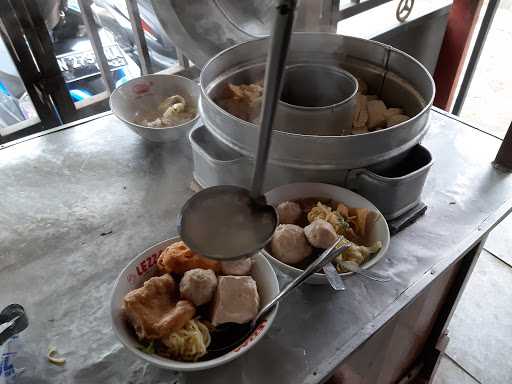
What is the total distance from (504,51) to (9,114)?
505cm

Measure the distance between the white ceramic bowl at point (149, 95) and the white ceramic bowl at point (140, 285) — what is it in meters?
0.68

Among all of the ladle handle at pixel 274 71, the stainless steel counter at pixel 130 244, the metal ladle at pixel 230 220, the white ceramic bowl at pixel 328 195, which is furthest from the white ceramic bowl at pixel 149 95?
the ladle handle at pixel 274 71

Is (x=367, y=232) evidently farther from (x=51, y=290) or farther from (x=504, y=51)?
(x=504, y=51)

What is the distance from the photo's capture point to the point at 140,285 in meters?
1.07

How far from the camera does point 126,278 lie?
1044 mm

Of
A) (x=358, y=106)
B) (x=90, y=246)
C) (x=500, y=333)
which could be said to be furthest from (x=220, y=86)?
(x=500, y=333)

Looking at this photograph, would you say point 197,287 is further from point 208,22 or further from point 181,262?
point 208,22

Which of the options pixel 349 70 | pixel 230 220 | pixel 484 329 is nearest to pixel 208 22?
pixel 349 70

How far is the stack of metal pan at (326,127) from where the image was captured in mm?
1198

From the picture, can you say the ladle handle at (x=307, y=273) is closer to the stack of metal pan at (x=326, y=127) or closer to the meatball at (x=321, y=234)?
the meatball at (x=321, y=234)

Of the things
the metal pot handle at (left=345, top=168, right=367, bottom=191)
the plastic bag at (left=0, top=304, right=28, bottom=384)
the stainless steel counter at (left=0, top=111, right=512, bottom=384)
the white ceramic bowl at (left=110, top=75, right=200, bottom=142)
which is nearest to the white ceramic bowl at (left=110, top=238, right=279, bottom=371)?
the stainless steel counter at (left=0, top=111, right=512, bottom=384)

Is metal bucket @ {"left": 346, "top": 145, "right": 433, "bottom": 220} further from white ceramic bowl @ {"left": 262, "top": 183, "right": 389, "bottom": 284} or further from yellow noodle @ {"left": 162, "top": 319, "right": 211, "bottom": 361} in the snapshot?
yellow noodle @ {"left": 162, "top": 319, "right": 211, "bottom": 361}

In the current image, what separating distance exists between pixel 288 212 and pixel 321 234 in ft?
0.50

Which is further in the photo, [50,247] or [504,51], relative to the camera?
[504,51]
